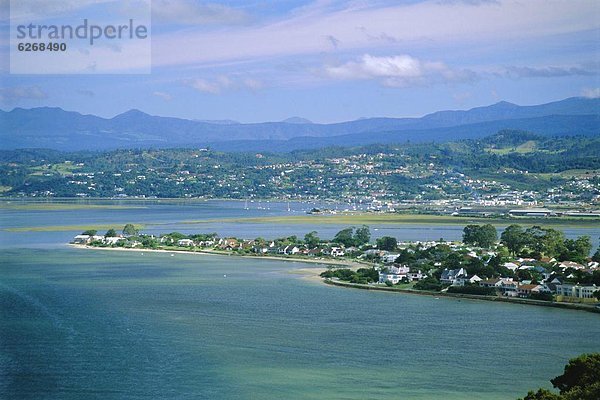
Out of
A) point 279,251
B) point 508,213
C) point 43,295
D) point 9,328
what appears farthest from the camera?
point 508,213

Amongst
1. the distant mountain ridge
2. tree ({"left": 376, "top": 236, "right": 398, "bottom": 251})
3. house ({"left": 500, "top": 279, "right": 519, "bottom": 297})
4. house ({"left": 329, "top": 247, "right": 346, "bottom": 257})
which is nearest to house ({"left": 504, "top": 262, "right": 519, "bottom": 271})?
house ({"left": 500, "top": 279, "right": 519, "bottom": 297})

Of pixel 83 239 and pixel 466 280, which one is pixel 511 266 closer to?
pixel 466 280

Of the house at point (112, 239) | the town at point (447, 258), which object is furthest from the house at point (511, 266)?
the house at point (112, 239)

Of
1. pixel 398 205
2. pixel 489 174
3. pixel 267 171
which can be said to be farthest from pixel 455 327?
pixel 267 171

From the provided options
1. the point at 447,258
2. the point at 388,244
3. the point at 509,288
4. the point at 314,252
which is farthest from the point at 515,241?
the point at 509,288

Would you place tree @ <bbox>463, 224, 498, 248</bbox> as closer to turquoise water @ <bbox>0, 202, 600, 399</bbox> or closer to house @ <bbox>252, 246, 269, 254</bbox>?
house @ <bbox>252, 246, 269, 254</bbox>

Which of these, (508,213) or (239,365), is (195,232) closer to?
(508,213)
